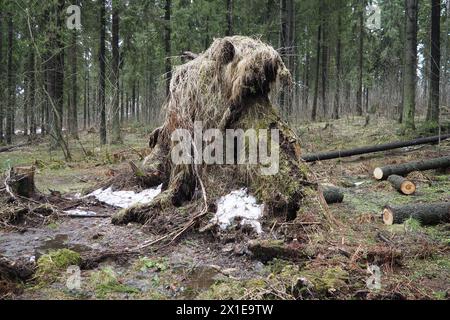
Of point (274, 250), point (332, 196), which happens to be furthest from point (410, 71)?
point (274, 250)

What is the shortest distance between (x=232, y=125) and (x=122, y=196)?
3204mm

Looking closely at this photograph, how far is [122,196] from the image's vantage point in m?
8.50

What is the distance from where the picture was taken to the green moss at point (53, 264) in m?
4.40

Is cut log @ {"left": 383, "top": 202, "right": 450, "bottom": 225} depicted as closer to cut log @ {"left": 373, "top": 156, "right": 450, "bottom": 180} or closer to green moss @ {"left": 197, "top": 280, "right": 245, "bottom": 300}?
cut log @ {"left": 373, "top": 156, "right": 450, "bottom": 180}

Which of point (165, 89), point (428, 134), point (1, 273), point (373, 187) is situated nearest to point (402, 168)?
point (373, 187)

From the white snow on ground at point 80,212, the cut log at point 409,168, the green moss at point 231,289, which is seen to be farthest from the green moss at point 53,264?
the cut log at point 409,168

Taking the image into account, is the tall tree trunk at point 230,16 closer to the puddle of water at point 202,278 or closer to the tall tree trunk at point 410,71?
the tall tree trunk at point 410,71

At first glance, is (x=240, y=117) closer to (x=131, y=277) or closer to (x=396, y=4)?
(x=131, y=277)

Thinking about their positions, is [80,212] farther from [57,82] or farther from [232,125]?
[57,82]

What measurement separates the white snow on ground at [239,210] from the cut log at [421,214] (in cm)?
223

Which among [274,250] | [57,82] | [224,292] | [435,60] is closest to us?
[224,292]

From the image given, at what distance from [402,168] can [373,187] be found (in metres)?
0.99

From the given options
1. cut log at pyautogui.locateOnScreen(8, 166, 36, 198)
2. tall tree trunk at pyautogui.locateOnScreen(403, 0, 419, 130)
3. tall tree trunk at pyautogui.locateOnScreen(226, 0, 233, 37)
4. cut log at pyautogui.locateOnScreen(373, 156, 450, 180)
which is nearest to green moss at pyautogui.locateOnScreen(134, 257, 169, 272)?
cut log at pyautogui.locateOnScreen(8, 166, 36, 198)

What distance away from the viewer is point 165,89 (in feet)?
55.8
